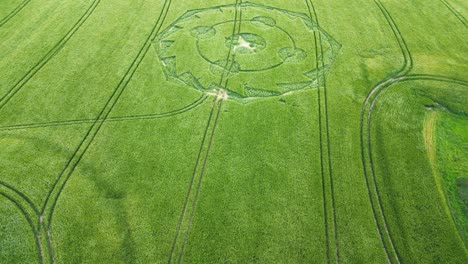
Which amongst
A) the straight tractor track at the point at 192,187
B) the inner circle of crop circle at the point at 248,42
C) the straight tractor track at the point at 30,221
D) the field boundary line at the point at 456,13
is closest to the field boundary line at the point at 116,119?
the straight tractor track at the point at 192,187

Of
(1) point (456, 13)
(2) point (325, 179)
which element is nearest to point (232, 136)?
(2) point (325, 179)

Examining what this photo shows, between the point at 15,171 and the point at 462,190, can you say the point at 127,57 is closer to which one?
the point at 15,171

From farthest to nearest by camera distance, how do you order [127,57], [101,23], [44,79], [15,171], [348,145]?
[101,23] → [127,57] → [44,79] → [348,145] → [15,171]

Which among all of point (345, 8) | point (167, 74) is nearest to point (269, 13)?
point (345, 8)

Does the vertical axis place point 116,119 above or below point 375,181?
above

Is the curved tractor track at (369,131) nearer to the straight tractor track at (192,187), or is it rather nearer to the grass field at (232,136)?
the grass field at (232,136)

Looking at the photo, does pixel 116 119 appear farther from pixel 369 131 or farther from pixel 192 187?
pixel 369 131
